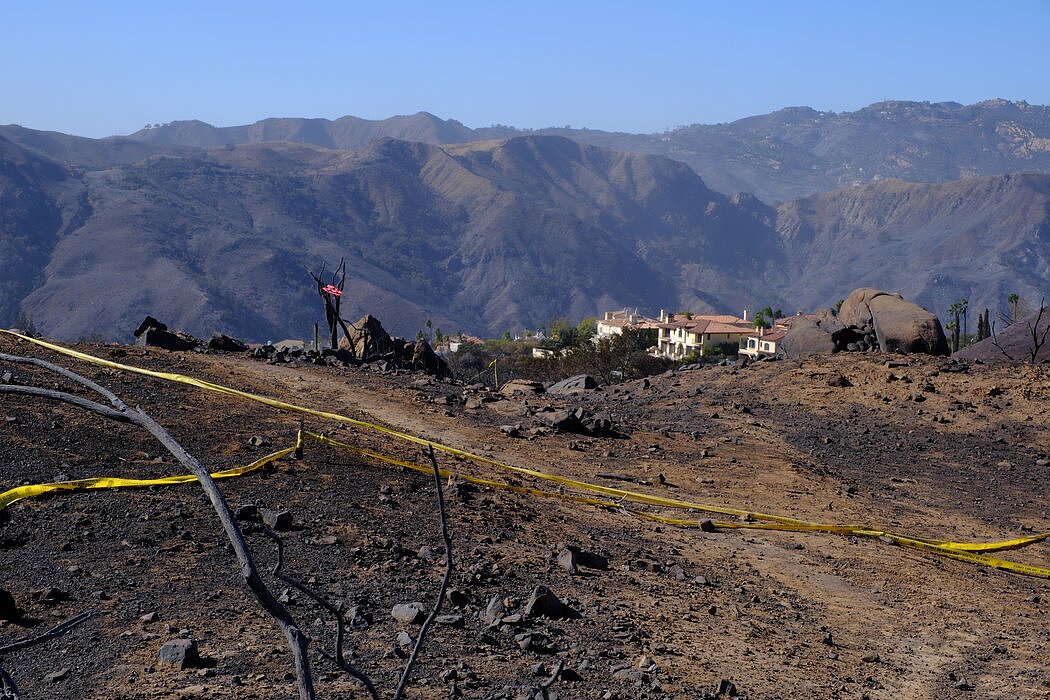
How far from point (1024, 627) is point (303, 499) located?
5.39 meters

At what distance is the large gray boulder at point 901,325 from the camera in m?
21.4

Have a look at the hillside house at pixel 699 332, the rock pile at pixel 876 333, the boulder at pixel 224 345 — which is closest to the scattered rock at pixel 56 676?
the boulder at pixel 224 345

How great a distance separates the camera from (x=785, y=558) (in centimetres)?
852

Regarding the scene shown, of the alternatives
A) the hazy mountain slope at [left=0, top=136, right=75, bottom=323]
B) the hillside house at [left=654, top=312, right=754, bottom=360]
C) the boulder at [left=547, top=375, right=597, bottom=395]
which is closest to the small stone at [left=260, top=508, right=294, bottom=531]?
the boulder at [left=547, top=375, right=597, bottom=395]

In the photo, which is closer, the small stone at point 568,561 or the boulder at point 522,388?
the small stone at point 568,561

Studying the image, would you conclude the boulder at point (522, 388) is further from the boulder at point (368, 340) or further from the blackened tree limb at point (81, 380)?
the blackened tree limb at point (81, 380)

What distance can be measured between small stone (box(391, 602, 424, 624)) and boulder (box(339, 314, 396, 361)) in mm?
13837

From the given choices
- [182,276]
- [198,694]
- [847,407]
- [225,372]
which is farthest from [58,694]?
[182,276]

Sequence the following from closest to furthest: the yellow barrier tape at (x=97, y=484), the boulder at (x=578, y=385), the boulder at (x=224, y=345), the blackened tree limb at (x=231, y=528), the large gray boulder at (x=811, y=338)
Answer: the blackened tree limb at (x=231, y=528)
the yellow barrier tape at (x=97, y=484)
the boulder at (x=224, y=345)
the boulder at (x=578, y=385)
the large gray boulder at (x=811, y=338)

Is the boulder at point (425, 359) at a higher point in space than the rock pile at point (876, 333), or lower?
lower

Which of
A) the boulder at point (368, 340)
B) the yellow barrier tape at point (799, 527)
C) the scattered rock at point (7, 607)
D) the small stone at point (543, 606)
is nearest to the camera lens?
the scattered rock at point (7, 607)

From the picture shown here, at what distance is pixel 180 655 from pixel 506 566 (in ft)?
8.25

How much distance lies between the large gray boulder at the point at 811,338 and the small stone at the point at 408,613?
15.8 metres

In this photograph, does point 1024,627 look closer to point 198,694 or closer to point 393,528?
point 393,528
